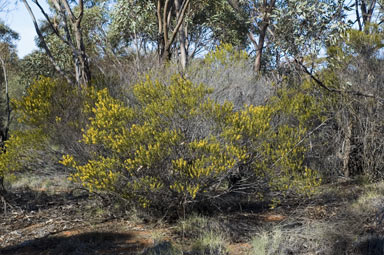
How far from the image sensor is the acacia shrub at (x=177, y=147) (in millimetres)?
5625

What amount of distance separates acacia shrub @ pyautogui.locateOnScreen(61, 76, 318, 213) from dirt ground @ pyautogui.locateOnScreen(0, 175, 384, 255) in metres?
0.57

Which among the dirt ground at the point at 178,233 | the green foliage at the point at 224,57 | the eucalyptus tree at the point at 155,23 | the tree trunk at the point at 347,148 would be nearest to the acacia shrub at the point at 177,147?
the dirt ground at the point at 178,233

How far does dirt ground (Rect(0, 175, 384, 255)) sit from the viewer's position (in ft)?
16.0

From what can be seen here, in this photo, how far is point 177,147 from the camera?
5.94 metres

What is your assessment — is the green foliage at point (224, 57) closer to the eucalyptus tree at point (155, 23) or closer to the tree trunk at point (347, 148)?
the tree trunk at point (347, 148)

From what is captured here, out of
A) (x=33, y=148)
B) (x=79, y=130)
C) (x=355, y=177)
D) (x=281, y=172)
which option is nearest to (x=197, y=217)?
(x=281, y=172)

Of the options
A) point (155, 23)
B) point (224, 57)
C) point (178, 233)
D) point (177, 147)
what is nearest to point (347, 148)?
point (224, 57)

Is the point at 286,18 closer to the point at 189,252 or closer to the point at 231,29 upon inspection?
the point at 189,252

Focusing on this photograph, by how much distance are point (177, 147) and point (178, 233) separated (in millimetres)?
1321

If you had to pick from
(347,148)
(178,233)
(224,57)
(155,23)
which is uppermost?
(155,23)

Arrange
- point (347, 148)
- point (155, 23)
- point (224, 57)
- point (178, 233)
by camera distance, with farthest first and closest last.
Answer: point (155, 23) < point (347, 148) < point (224, 57) < point (178, 233)

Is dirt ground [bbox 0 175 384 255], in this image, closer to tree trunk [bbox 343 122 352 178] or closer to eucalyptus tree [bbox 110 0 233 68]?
tree trunk [bbox 343 122 352 178]

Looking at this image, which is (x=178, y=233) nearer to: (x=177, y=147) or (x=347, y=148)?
(x=177, y=147)

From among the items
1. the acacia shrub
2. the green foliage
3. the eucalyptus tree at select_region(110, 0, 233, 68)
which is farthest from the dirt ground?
the eucalyptus tree at select_region(110, 0, 233, 68)
